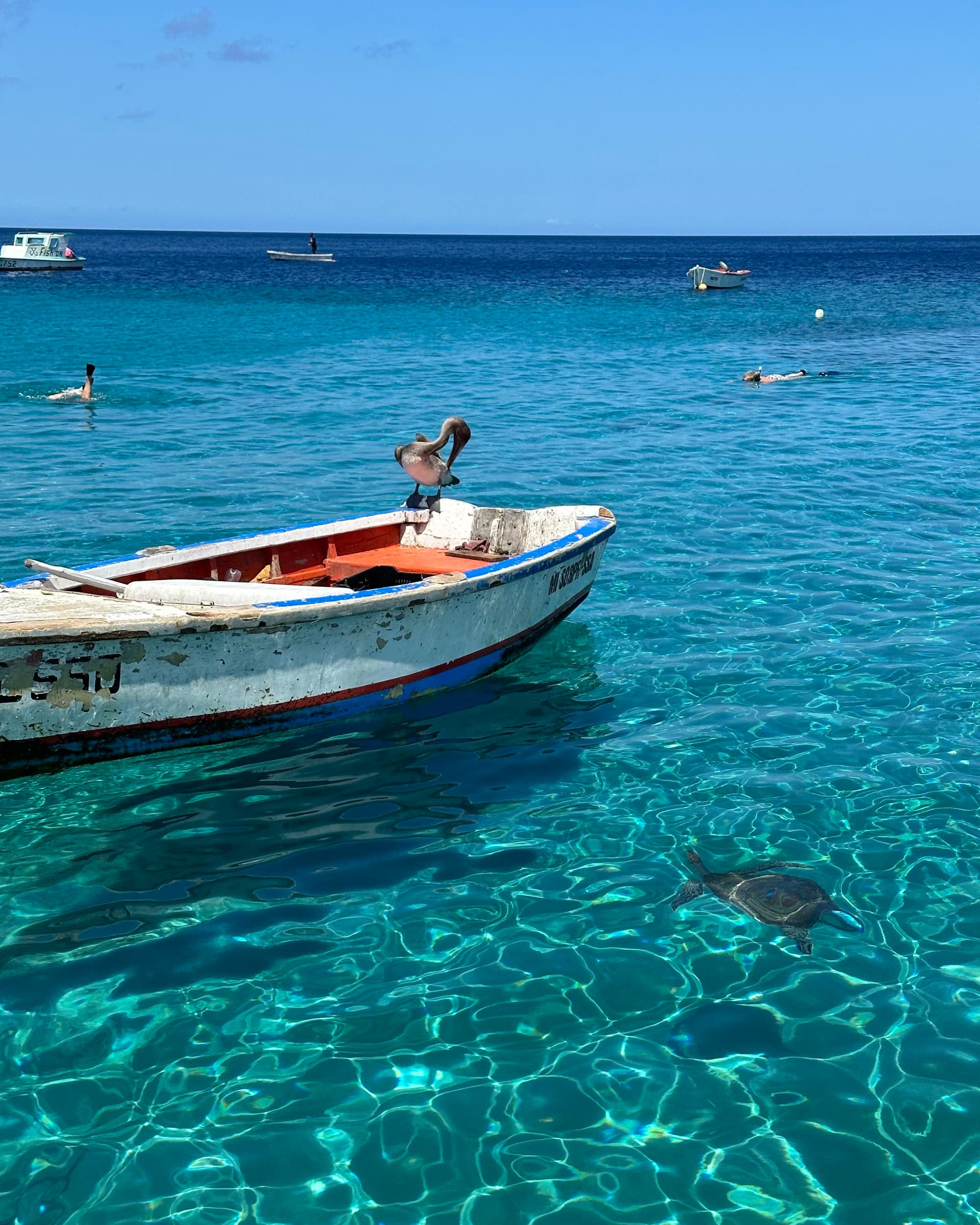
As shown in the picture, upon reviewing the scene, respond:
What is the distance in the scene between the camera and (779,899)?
273 inches

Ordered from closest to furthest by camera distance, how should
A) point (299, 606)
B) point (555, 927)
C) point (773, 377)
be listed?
point (555, 927), point (299, 606), point (773, 377)

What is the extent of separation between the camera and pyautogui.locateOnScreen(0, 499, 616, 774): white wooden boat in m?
7.75

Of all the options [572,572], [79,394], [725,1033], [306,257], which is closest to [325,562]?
[572,572]

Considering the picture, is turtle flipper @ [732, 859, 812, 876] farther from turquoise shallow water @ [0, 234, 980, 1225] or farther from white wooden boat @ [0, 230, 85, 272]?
white wooden boat @ [0, 230, 85, 272]

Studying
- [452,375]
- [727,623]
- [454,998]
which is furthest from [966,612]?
[452,375]

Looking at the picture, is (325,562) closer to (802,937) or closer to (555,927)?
(555,927)

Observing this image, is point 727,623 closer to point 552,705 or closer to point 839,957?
point 552,705

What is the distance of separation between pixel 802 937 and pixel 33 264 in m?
77.1

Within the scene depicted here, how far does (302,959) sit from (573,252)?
185 m

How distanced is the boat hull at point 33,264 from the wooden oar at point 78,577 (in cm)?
7116

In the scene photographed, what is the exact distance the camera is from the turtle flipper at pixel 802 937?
21.6 ft

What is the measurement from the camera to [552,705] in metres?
10.1

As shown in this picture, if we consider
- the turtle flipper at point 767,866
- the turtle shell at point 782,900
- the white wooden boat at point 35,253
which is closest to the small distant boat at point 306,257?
the white wooden boat at point 35,253

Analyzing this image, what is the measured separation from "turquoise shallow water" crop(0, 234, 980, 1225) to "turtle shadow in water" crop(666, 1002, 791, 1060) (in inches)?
0.7
